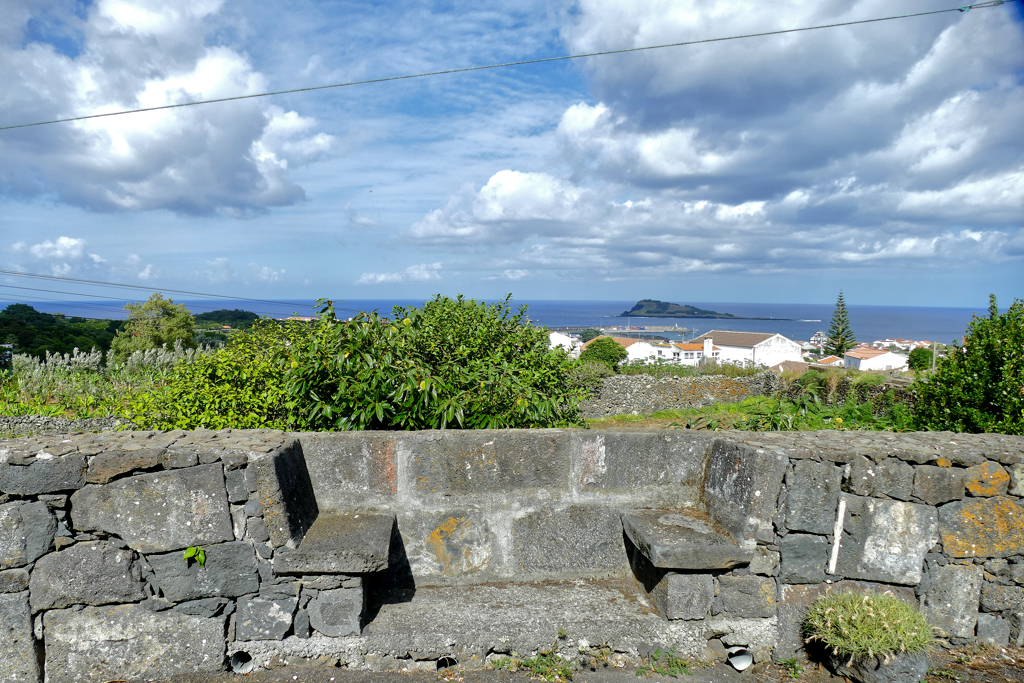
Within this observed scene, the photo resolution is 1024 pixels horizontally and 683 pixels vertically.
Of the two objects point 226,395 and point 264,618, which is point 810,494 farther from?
point 226,395

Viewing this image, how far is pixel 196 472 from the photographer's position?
243cm

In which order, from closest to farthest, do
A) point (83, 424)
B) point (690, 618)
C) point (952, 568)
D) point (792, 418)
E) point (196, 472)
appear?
point (196, 472), point (690, 618), point (952, 568), point (792, 418), point (83, 424)

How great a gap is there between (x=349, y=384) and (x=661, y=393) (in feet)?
42.6

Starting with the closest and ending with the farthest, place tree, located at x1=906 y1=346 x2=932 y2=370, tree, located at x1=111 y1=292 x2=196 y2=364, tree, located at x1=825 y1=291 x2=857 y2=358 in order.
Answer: tree, located at x1=111 y1=292 x2=196 y2=364, tree, located at x1=906 y1=346 x2=932 y2=370, tree, located at x1=825 y1=291 x2=857 y2=358

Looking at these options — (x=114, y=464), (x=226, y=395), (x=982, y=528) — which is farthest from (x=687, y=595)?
(x=226, y=395)

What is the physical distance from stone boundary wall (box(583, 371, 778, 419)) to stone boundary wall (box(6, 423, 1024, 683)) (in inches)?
471

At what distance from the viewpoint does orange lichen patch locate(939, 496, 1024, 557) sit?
2795 mm

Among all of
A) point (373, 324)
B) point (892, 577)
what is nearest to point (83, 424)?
point (373, 324)

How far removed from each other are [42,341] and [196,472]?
16.1 meters

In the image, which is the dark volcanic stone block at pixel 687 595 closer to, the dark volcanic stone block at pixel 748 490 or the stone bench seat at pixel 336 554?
the dark volcanic stone block at pixel 748 490

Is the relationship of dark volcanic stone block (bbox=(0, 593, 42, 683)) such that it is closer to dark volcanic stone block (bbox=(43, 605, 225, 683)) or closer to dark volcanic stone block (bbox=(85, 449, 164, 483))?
dark volcanic stone block (bbox=(43, 605, 225, 683))

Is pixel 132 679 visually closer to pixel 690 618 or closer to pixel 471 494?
pixel 471 494

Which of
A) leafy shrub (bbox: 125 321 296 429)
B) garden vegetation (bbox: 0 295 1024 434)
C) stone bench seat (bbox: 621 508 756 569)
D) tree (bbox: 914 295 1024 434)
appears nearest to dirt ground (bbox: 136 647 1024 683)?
stone bench seat (bbox: 621 508 756 569)

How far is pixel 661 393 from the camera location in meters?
15.4
